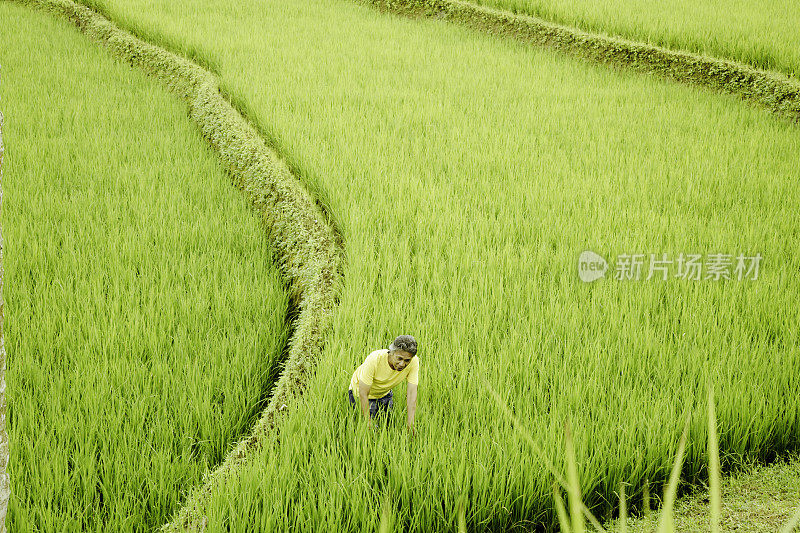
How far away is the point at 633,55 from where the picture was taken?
6.04 meters

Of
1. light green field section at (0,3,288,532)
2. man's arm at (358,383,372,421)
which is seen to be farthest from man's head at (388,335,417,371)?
light green field section at (0,3,288,532)

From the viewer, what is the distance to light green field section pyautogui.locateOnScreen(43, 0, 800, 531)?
1.56 metres

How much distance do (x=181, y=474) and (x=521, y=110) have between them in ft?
13.2

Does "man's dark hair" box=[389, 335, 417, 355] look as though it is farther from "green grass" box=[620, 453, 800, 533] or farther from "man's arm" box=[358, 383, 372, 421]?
"green grass" box=[620, 453, 800, 533]

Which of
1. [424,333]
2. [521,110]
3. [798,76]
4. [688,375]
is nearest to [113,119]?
[521,110]

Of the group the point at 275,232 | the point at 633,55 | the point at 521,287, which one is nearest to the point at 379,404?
the point at 521,287

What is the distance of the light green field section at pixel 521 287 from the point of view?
1.56 metres

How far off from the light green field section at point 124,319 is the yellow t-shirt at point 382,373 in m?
0.54

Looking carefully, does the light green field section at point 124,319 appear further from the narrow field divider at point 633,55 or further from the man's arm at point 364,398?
the narrow field divider at point 633,55

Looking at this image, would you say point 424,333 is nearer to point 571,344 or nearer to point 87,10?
point 571,344

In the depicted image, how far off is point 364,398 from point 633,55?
5.69 metres

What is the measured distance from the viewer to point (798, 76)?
4910 millimetres

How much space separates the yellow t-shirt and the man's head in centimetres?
6

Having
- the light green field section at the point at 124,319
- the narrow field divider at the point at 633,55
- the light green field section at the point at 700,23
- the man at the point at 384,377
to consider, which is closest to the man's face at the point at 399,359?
the man at the point at 384,377
